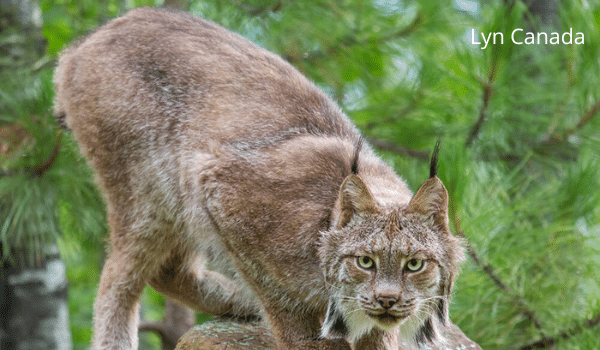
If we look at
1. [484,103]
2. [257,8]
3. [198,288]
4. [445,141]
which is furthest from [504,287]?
[257,8]

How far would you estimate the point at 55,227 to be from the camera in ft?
15.5

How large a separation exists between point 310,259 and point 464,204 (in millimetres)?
1033

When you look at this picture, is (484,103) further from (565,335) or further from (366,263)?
(366,263)

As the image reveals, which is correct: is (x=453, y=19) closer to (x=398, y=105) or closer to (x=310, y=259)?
(x=398, y=105)

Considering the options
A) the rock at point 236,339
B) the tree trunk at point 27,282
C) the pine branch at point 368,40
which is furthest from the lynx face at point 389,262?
the tree trunk at point 27,282

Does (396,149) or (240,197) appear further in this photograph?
(396,149)

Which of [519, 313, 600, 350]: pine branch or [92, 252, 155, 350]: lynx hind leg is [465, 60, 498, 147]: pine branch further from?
[92, 252, 155, 350]: lynx hind leg

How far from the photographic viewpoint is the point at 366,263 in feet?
9.17

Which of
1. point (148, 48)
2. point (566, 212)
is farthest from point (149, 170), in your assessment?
point (566, 212)

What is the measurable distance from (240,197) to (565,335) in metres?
2.11

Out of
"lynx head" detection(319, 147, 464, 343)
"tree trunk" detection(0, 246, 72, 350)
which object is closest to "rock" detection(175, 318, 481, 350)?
"lynx head" detection(319, 147, 464, 343)

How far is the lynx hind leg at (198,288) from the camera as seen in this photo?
408 cm

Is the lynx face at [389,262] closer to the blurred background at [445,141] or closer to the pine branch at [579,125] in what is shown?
the blurred background at [445,141]

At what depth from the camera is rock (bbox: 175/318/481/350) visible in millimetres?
3527
